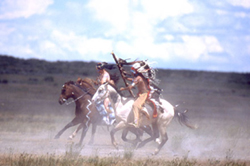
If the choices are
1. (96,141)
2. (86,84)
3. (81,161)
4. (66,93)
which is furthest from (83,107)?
(81,161)

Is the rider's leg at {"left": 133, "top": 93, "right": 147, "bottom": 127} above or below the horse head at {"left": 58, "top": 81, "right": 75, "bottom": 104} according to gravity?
above

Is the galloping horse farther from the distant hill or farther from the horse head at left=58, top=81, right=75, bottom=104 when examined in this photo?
the distant hill

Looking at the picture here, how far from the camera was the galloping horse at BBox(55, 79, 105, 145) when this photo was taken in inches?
585

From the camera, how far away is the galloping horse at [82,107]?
1487 cm

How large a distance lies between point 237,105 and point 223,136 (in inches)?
944

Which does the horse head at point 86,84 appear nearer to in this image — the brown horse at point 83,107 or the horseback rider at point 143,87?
the brown horse at point 83,107

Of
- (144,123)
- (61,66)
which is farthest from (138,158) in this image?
(61,66)

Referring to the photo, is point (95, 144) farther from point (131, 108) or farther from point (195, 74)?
point (195, 74)

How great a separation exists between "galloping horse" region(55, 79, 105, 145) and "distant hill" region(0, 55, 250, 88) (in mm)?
41172

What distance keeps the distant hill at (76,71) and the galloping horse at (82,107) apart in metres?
41.2

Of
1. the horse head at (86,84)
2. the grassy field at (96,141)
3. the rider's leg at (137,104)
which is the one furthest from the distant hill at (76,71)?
the rider's leg at (137,104)

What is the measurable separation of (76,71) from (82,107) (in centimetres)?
4855

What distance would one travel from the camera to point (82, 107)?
15.1 meters

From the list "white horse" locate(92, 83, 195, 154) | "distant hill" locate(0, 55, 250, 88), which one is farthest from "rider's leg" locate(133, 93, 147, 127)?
"distant hill" locate(0, 55, 250, 88)
